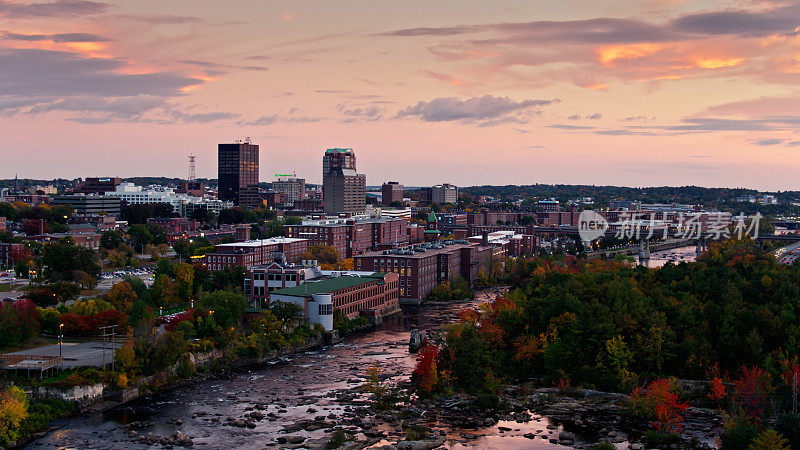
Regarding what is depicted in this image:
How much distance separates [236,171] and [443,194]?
53.5 m

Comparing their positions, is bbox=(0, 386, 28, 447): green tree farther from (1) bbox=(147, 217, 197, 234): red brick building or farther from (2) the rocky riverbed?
(1) bbox=(147, 217, 197, 234): red brick building

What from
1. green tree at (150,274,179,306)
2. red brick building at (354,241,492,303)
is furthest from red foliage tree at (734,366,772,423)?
green tree at (150,274,179,306)

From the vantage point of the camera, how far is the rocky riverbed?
25.3 metres

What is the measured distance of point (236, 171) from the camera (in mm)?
156500

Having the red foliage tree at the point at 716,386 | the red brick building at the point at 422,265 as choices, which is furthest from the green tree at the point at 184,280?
the red foliage tree at the point at 716,386

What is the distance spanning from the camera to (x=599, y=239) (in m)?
108

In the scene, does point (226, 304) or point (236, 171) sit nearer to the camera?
point (226, 304)

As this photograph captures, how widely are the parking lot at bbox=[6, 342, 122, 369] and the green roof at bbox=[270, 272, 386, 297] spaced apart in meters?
11.0

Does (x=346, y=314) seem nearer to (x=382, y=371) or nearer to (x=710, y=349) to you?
(x=382, y=371)

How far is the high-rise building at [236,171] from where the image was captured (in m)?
155

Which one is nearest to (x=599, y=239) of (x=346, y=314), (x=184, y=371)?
(x=346, y=314)

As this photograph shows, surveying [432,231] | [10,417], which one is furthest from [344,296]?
[432,231]

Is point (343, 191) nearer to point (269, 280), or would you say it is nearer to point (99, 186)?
point (99, 186)

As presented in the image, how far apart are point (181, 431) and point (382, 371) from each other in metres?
11.0
